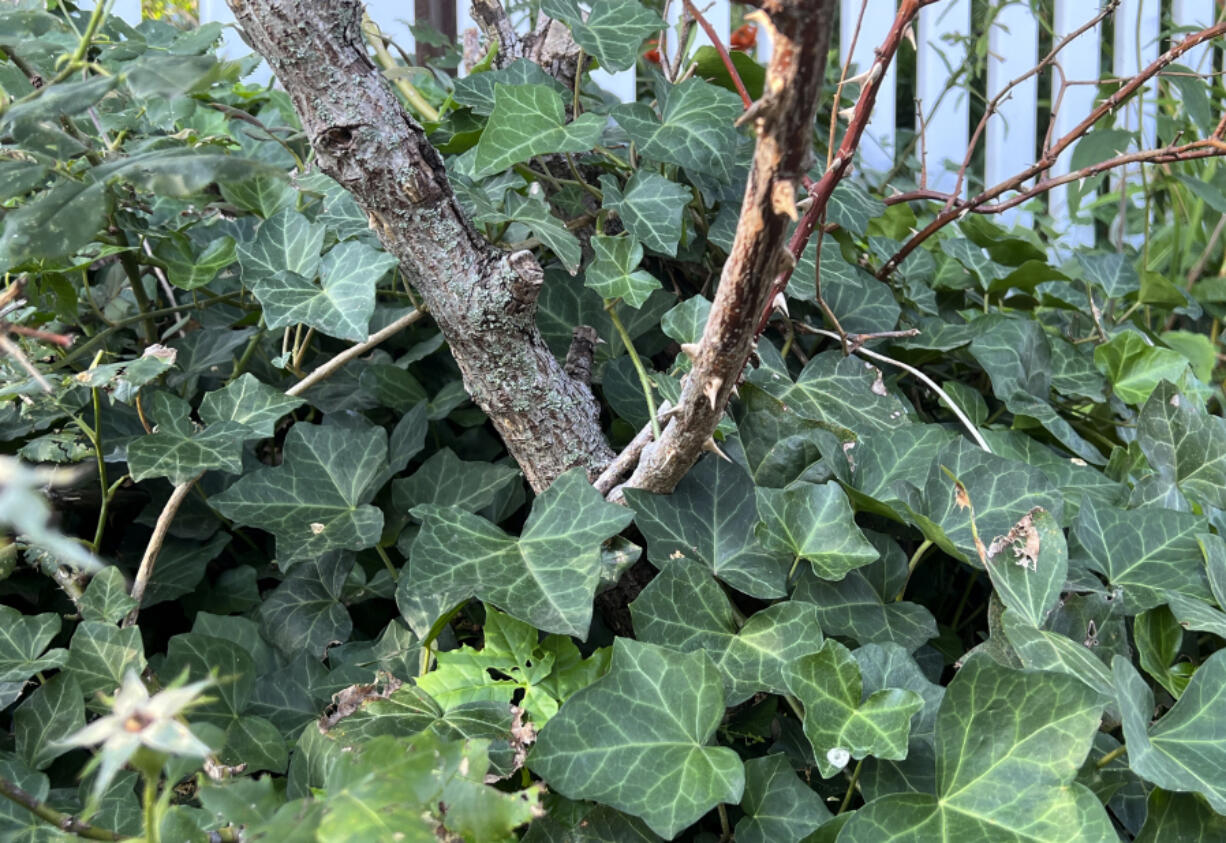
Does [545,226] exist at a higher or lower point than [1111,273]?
higher

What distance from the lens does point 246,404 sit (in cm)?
78

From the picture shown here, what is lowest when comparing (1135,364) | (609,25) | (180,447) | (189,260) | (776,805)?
(776,805)

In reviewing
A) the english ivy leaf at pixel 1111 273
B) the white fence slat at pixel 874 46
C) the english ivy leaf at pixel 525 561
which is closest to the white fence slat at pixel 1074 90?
the white fence slat at pixel 874 46

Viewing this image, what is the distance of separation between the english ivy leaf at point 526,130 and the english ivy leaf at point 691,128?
0.16 ft

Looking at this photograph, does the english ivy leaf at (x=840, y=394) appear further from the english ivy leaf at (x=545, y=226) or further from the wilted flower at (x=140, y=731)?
the wilted flower at (x=140, y=731)

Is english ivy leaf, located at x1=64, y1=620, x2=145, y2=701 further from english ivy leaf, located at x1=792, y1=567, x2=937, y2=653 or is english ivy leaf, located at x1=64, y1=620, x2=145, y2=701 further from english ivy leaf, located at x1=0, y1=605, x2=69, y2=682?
english ivy leaf, located at x1=792, y1=567, x2=937, y2=653

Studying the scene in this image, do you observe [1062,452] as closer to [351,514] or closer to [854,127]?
[854,127]

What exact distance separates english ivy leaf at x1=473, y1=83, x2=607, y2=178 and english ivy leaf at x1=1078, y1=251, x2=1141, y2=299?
0.70m

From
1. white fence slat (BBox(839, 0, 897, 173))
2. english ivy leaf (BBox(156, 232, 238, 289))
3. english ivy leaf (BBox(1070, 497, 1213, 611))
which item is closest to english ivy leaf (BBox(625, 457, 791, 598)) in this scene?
english ivy leaf (BBox(1070, 497, 1213, 611))

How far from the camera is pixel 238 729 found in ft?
2.25

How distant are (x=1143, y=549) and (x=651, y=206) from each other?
0.48 metres

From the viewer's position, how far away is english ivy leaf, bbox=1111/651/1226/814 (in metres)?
0.52

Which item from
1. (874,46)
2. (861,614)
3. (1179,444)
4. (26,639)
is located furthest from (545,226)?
(874,46)

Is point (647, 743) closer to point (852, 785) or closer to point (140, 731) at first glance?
point (852, 785)
